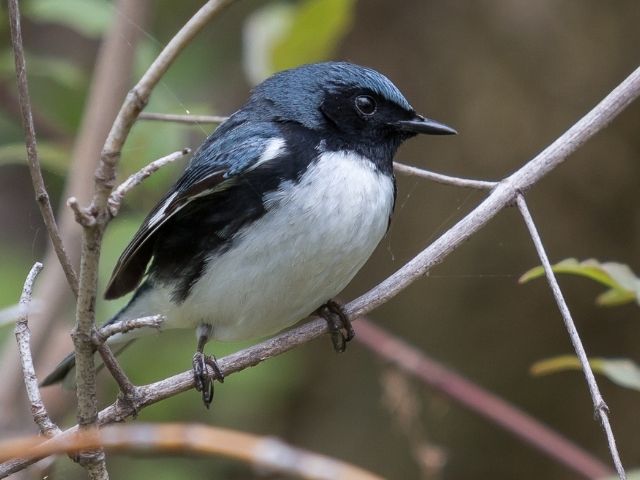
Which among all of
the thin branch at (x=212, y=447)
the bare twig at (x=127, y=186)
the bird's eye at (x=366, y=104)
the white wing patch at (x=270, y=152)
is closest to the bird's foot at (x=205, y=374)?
the white wing patch at (x=270, y=152)

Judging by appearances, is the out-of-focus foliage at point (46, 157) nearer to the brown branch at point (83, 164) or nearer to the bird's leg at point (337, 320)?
the brown branch at point (83, 164)

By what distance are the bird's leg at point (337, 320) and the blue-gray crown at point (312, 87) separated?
0.52 meters

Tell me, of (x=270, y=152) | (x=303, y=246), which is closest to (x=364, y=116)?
(x=270, y=152)

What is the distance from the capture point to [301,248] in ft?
8.07

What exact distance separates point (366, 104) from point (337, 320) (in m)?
0.62

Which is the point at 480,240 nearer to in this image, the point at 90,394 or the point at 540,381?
the point at 540,381

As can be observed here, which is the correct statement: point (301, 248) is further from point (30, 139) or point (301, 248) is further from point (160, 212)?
point (30, 139)

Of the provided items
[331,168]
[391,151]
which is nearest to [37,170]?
[331,168]

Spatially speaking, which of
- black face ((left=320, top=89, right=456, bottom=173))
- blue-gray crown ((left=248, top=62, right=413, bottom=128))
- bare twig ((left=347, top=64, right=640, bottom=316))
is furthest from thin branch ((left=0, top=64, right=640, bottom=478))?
blue-gray crown ((left=248, top=62, right=413, bottom=128))

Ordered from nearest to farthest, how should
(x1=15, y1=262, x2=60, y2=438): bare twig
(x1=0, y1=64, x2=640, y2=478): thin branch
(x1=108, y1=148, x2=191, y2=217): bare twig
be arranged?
(x1=108, y1=148, x2=191, y2=217): bare twig, (x1=15, y1=262, x2=60, y2=438): bare twig, (x1=0, y1=64, x2=640, y2=478): thin branch

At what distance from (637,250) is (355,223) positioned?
266 cm

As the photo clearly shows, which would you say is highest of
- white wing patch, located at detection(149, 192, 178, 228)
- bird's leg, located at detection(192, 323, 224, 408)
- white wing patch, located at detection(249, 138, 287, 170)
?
white wing patch, located at detection(249, 138, 287, 170)

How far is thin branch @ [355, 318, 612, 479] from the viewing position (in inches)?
118

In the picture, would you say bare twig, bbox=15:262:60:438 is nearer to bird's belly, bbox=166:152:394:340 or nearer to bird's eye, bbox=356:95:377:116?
bird's belly, bbox=166:152:394:340
